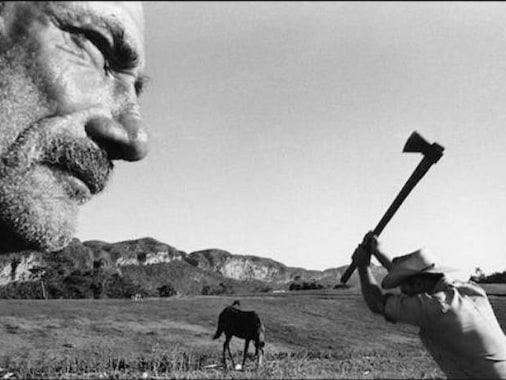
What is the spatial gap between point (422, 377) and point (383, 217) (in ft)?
9.74

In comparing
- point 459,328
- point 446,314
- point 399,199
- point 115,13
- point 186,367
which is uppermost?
point 115,13

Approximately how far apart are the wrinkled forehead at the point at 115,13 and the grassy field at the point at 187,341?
6.56 m

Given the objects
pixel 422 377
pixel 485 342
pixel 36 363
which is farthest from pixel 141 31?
pixel 36 363

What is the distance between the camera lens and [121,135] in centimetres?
313

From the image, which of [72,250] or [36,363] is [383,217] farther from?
[72,250]

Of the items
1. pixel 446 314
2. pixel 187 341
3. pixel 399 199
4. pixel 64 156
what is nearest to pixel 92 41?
pixel 64 156

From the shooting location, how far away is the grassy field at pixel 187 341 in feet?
35.3

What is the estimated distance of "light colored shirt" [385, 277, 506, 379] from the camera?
4816 millimetres

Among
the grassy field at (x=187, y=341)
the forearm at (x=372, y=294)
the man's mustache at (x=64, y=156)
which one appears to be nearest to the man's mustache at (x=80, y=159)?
the man's mustache at (x=64, y=156)

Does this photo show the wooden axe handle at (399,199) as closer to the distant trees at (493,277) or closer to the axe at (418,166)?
the axe at (418,166)

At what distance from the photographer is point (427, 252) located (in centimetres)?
531

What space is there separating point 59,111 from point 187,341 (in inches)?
593

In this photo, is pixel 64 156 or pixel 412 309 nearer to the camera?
pixel 64 156

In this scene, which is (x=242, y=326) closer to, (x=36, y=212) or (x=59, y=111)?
(x=36, y=212)
